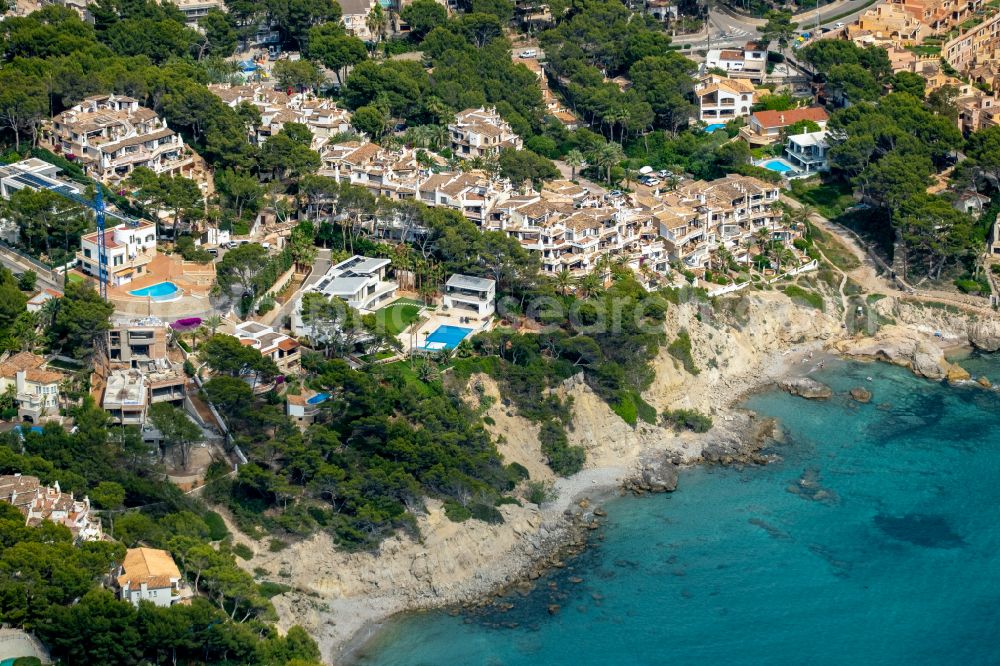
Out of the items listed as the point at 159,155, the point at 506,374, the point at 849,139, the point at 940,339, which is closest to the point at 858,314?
the point at 940,339

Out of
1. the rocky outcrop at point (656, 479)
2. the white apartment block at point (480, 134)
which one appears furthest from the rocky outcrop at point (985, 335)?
the white apartment block at point (480, 134)

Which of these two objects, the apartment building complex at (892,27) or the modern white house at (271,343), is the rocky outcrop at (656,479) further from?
the apartment building complex at (892,27)

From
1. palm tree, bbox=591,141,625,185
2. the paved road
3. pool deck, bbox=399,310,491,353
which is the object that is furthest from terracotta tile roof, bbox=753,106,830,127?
pool deck, bbox=399,310,491,353

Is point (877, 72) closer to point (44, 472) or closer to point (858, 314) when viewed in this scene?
point (858, 314)

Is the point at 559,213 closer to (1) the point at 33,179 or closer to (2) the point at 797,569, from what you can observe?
(2) the point at 797,569

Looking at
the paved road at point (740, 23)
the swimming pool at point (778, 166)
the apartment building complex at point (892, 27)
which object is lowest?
the swimming pool at point (778, 166)

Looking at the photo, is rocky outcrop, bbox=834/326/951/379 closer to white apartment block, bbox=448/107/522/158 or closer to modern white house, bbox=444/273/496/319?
modern white house, bbox=444/273/496/319
